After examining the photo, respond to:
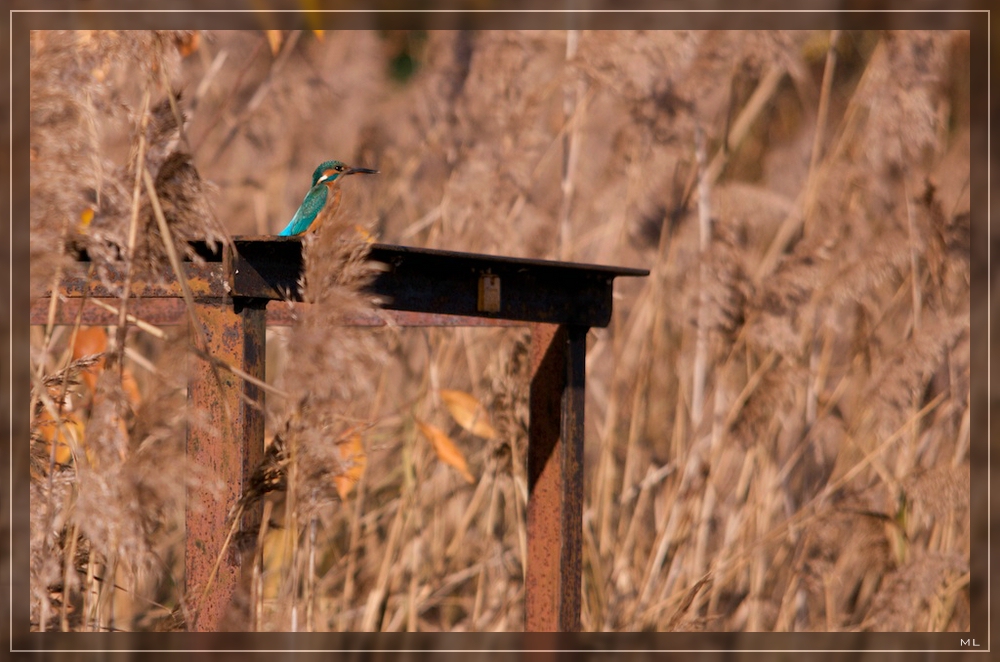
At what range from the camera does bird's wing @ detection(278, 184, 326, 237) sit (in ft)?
8.18

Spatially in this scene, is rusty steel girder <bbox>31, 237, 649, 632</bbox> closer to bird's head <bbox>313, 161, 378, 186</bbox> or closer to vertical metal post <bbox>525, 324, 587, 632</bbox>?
vertical metal post <bbox>525, 324, 587, 632</bbox>

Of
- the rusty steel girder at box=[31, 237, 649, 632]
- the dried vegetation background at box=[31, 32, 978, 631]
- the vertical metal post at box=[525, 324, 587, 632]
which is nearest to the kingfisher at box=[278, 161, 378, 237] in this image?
the rusty steel girder at box=[31, 237, 649, 632]

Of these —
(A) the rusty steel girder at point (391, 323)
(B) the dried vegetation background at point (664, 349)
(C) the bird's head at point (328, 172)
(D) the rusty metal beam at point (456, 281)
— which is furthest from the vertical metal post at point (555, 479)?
(C) the bird's head at point (328, 172)

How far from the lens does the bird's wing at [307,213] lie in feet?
8.18

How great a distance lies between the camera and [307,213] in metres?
2.52

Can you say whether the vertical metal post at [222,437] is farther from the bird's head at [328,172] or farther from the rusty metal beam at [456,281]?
the bird's head at [328,172]

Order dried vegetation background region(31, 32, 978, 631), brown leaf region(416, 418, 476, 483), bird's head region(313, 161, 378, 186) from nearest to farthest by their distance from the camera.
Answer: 1. bird's head region(313, 161, 378, 186)
2. brown leaf region(416, 418, 476, 483)
3. dried vegetation background region(31, 32, 978, 631)

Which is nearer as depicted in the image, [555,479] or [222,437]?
[222,437]

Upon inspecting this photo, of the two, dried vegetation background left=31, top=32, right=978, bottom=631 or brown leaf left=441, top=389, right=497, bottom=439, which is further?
dried vegetation background left=31, top=32, right=978, bottom=631

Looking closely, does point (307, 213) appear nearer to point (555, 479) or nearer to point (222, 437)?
point (222, 437)

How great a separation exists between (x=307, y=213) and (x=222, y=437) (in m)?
0.64

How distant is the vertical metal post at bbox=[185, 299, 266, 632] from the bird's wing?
402 mm

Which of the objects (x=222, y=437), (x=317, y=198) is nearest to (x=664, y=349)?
(x=317, y=198)

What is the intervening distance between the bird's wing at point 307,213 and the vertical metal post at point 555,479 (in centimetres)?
78
